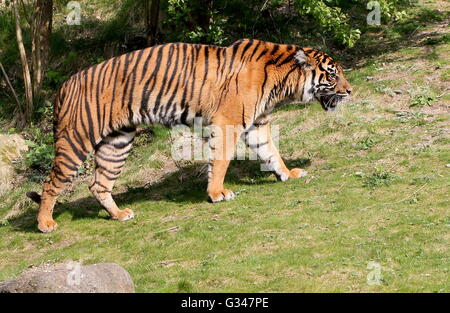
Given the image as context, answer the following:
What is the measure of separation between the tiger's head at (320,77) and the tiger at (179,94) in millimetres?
14

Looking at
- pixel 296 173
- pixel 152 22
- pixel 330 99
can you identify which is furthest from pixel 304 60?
pixel 152 22

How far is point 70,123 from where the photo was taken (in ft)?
34.3

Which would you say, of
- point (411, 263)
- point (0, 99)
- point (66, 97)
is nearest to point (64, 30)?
point (0, 99)

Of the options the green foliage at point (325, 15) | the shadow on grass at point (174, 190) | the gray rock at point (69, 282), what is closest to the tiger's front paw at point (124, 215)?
the shadow on grass at point (174, 190)

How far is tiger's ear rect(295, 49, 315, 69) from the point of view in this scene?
1056 centimetres

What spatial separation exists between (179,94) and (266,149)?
154 cm

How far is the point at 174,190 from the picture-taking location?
1177 cm

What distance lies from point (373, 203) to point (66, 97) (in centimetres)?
443

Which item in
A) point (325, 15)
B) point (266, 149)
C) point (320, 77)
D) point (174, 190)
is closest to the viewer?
point (320, 77)

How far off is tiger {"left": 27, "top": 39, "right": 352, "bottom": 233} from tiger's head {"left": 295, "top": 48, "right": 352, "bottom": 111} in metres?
0.01

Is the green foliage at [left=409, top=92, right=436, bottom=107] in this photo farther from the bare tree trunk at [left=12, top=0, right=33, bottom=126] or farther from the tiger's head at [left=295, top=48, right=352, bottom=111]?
the bare tree trunk at [left=12, top=0, right=33, bottom=126]

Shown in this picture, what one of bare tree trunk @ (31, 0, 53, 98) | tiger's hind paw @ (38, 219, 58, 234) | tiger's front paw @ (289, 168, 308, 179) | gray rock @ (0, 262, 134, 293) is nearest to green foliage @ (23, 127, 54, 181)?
bare tree trunk @ (31, 0, 53, 98)

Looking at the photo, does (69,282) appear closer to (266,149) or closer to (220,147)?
(220,147)

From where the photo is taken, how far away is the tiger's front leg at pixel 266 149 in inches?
433
